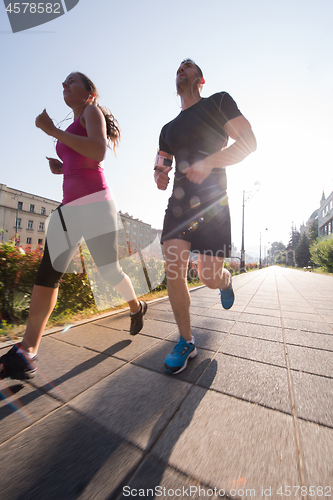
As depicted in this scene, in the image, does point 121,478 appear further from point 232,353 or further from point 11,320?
point 11,320

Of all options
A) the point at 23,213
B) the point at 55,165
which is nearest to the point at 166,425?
the point at 55,165

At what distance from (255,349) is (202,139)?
1861 millimetres

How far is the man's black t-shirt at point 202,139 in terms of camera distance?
5.62 ft

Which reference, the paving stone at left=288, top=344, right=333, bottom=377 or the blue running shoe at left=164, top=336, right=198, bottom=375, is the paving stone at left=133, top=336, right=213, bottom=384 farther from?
the paving stone at left=288, top=344, right=333, bottom=377

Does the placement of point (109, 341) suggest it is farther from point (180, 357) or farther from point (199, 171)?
point (199, 171)

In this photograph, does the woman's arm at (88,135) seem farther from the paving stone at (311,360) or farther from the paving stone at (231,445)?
the paving stone at (311,360)

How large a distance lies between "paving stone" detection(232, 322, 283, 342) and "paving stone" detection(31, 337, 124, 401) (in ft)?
4.80

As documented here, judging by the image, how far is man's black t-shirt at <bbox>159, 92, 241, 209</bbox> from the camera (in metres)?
1.71

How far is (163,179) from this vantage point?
6.37 feet

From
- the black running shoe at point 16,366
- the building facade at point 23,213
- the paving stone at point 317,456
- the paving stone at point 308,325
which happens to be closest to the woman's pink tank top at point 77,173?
the black running shoe at point 16,366

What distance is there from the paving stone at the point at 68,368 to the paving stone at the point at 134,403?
0.09m

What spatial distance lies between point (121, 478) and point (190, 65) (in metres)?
2.66

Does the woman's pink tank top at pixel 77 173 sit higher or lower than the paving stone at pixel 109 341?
higher

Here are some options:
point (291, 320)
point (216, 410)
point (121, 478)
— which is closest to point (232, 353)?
point (216, 410)
